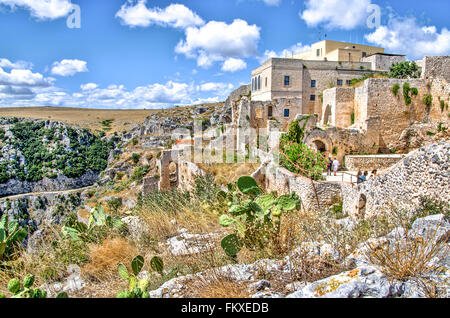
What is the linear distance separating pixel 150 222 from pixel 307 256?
A: 3.33 metres

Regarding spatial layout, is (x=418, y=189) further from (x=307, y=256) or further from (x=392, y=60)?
(x=392, y=60)

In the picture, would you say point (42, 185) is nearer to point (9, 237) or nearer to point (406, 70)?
point (9, 237)

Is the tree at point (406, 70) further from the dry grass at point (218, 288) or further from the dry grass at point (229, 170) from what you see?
the dry grass at point (218, 288)

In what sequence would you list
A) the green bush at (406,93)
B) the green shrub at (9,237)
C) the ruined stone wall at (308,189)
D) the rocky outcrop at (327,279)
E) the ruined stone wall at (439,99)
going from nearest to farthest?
the rocky outcrop at (327,279), the green shrub at (9,237), the ruined stone wall at (308,189), the ruined stone wall at (439,99), the green bush at (406,93)

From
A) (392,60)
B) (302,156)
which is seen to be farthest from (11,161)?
(392,60)

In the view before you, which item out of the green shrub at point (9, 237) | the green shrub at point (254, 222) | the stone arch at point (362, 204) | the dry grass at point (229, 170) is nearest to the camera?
the green shrub at point (254, 222)

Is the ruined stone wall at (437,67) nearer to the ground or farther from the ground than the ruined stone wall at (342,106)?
farther from the ground

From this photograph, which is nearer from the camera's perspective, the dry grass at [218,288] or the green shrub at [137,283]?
the green shrub at [137,283]

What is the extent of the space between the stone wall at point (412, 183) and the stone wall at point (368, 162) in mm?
8906

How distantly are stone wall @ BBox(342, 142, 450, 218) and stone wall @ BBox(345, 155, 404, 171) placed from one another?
8.91m

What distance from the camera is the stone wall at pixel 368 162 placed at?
1595 centimetres

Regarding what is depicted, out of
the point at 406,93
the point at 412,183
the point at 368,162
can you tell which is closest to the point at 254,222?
the point at 412,183

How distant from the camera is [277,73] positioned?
1034 inches

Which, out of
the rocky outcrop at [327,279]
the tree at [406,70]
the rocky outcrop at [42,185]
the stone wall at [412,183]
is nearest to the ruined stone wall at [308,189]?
the stone wall at [412,183]
